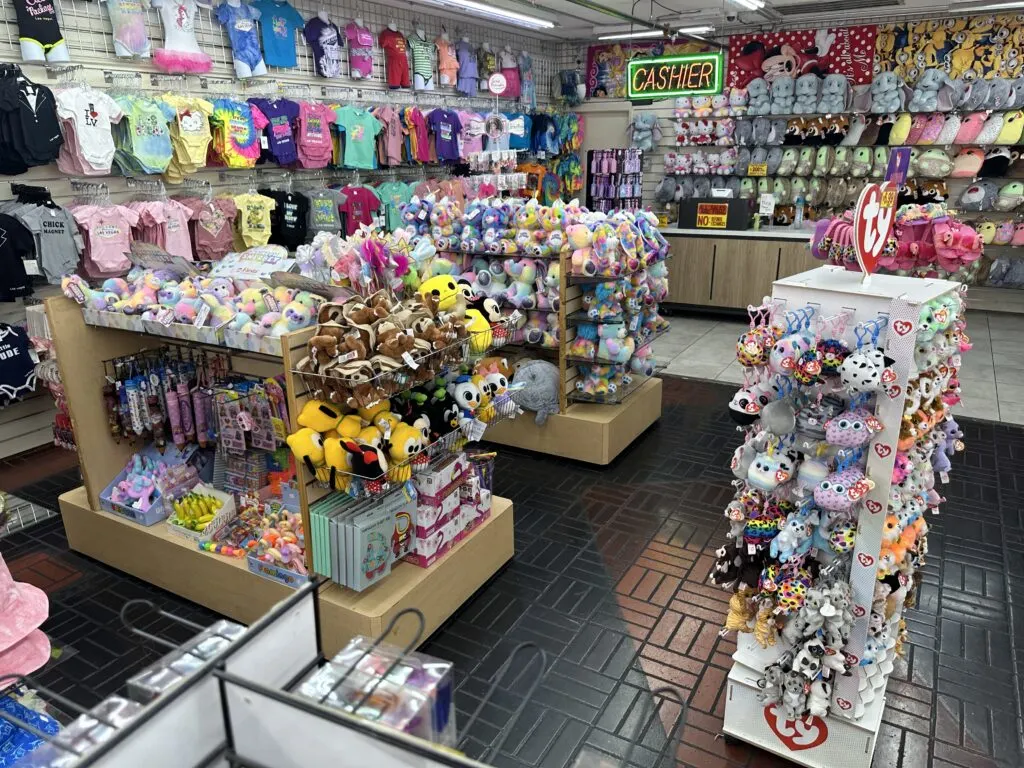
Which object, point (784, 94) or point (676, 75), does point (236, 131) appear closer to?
point (676, 75)

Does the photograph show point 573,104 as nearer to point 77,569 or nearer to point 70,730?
point 77,569

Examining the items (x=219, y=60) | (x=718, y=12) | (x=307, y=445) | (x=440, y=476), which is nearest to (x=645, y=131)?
(x=718, y=12)

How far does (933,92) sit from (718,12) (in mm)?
2977

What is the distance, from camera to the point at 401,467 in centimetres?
316

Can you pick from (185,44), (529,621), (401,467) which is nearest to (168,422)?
(401,467)

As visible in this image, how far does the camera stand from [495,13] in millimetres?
8953

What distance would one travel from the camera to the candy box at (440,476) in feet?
11.3

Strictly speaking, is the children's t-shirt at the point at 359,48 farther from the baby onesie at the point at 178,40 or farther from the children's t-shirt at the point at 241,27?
the baby onesie at the point at 178,40

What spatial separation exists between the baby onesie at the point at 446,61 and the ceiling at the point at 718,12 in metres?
0.99

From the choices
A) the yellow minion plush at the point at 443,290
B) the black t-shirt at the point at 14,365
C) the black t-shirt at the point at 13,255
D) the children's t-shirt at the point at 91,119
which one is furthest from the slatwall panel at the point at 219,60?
the yellow minion plush at the point at 443,290

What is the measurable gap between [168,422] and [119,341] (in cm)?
53

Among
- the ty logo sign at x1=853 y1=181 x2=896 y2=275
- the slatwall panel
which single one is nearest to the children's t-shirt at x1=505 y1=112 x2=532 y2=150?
the slatwall panel

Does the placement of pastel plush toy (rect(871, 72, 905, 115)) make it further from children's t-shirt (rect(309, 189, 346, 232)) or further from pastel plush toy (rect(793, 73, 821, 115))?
children's t-shirt (rect(309, 189, 346, 232))

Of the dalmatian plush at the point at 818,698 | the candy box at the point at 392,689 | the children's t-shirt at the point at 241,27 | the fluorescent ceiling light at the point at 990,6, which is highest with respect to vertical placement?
the fluorescent ceiling light at the point at 990,6
